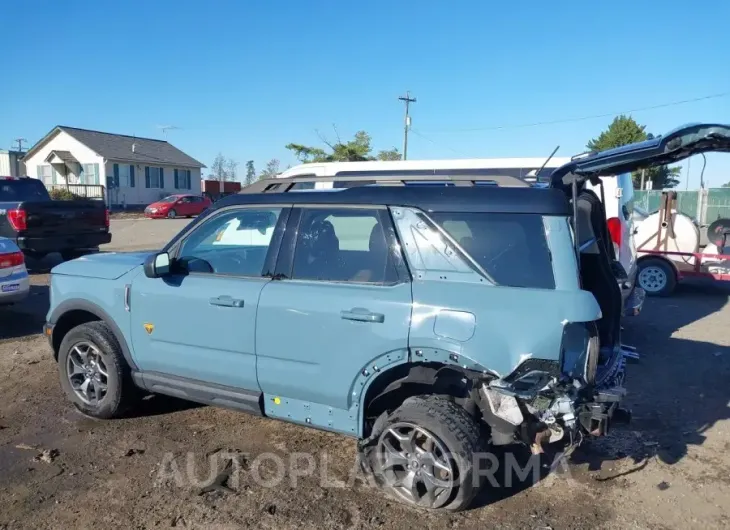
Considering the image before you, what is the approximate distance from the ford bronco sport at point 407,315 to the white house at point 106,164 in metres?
37.8

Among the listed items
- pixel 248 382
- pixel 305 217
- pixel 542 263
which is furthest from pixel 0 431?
pixel 542 263

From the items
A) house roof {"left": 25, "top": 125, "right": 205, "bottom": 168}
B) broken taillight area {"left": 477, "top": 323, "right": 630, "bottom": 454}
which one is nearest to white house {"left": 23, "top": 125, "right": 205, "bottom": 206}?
house roof {"left": 25, "top": 125, "right": 205, "bottom": 168}

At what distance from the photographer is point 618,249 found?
748 cm

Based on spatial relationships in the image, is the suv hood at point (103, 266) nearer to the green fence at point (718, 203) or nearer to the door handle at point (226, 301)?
the door handle at point (226, 301)

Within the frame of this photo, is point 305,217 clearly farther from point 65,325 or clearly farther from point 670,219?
point 670,219

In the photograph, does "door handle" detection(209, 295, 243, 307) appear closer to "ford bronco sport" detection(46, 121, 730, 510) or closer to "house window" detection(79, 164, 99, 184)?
"ford bronco sport" detection(46, 121, 730, 510)

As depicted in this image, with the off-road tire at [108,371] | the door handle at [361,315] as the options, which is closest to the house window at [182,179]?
the off-road tire at [108,371]

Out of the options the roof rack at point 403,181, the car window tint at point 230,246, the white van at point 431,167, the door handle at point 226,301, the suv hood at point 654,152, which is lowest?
the door handle at point 226,301

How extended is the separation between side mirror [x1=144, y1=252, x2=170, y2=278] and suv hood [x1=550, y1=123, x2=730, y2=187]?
2.71 m

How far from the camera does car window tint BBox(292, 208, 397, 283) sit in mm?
3752

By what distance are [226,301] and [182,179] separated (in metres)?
44.4

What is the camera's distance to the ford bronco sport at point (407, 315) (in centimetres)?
325

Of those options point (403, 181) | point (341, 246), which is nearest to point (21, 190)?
point (341, 246)

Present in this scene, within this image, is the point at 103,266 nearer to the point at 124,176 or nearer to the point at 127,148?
the point at 124,176
